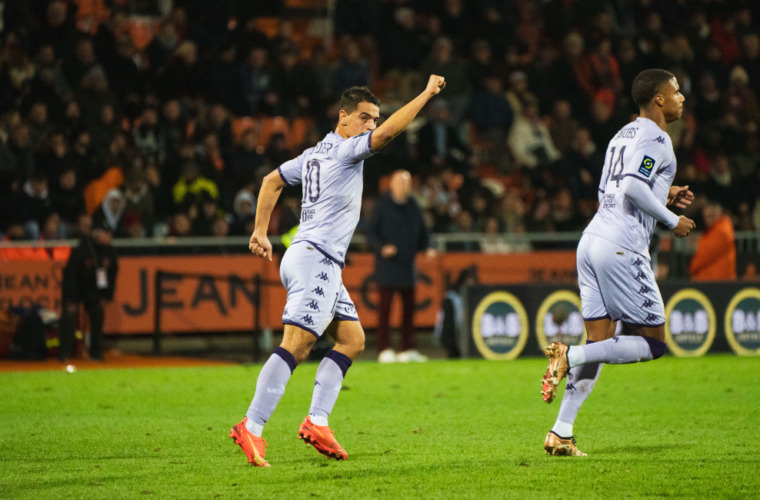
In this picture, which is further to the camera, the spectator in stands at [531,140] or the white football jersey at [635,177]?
the spectator in stands at [531,140]

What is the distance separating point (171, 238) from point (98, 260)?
146 cm

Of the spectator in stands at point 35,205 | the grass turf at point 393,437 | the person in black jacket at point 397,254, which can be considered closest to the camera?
the grass turf at point 393,437

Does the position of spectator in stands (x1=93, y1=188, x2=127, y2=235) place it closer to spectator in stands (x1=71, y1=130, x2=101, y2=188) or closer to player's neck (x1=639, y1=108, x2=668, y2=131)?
spectator in stands (x1=71, y1=130, x2=101, y2=188)

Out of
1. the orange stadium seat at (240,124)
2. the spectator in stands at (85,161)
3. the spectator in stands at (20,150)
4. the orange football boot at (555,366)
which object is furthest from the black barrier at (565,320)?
the orange football boot at (555,366)

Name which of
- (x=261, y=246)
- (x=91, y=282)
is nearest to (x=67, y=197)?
(x=91, y=282)

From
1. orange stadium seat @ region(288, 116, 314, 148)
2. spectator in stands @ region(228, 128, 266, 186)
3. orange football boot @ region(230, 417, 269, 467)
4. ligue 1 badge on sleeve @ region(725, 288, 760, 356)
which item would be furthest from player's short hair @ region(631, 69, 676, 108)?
orange stadium seat @ region(288, 116, 314, 148)

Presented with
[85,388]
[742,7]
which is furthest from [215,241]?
[742,7]

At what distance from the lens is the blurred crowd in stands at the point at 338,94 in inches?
663

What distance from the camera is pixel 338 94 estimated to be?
1945 cm

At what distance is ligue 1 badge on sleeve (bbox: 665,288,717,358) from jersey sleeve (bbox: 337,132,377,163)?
29.2 ft

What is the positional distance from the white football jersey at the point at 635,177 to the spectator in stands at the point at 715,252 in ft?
30.8

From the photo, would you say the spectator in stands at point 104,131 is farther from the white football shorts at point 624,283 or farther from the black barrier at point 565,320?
the white football shorts at point 624,283

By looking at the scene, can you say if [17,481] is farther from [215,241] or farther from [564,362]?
[215,241]

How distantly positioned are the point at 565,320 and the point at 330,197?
8145 mm
